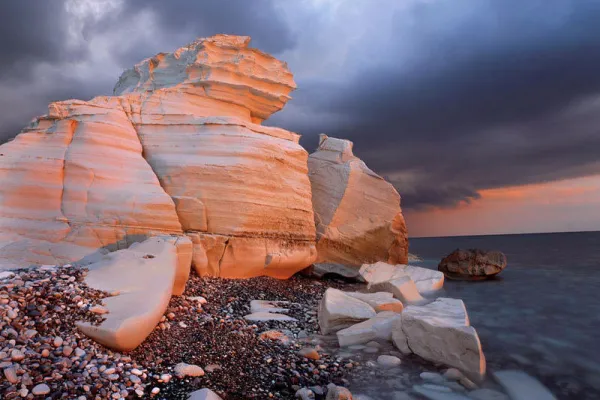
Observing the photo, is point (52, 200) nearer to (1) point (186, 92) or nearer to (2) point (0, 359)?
(1) point (186, 92)


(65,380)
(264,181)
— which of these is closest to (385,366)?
(65,380)

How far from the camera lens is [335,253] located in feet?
46.0

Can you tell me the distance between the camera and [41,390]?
359cm

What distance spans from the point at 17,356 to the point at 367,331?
4770 mm

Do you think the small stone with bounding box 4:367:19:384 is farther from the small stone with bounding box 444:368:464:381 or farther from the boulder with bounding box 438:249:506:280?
the boulder with bounding box 438:249:506:280

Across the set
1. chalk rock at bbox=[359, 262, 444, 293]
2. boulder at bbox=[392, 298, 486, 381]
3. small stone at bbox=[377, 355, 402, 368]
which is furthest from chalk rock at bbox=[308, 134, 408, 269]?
small stone at bbox=[377, 355, 402, 368]

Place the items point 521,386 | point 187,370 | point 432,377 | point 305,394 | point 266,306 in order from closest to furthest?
point 305,394 < point 187,370 < point 432,377 < point 521,386 < point 266,306

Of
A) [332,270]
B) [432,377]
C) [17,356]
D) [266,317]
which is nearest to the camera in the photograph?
[17,356]

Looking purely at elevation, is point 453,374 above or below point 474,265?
below

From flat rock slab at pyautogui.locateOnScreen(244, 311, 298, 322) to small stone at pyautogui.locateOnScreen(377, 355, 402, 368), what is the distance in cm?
217

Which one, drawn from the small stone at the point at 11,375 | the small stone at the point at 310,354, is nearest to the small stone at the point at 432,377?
the small stone at the point at 310,354

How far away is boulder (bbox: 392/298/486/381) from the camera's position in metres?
5.54

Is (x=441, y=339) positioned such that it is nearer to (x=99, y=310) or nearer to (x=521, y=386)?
(x=521, y=386)

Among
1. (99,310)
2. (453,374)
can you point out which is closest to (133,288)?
(99,310)
